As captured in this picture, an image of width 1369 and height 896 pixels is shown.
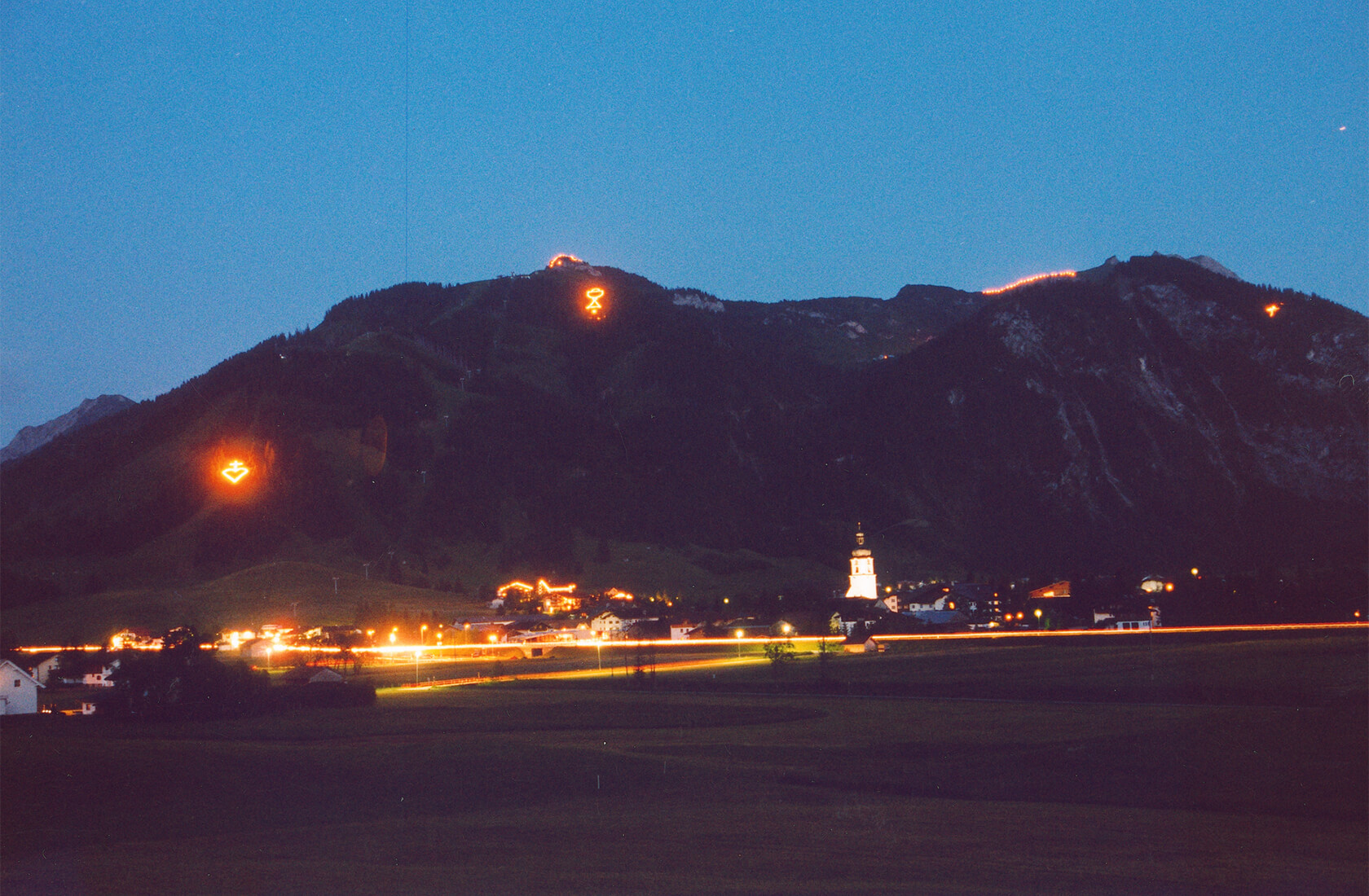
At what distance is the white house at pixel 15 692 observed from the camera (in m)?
42.3

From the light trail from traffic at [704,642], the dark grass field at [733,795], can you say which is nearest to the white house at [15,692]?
the dark grass field at [733,795]

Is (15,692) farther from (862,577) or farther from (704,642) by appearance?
(862,577)

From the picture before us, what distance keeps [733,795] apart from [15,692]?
32387 mm

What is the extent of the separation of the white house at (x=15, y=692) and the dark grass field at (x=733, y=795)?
2.55 m

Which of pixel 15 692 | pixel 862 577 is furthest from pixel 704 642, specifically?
pixel 15 692

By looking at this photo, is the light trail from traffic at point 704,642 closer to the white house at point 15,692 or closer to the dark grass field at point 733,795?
the white house at point 15,692

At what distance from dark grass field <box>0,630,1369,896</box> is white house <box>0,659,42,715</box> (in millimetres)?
2545

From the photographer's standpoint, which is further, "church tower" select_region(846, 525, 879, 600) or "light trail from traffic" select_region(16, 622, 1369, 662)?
"church tower" select_region(846, 525, 879, 600)

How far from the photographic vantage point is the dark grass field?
1695 centimetres

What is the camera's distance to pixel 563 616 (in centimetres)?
10169

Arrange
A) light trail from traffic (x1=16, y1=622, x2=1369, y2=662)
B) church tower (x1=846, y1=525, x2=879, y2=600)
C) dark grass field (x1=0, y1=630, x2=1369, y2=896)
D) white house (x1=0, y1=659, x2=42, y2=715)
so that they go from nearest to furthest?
dark grass field (x1=0, y1=630, x2=1369, y2=896), white house (x1=0, y1=659, x2=42, y2=715), light trail from traffic (x1=16, y1=622, x2=1369, y2=662), church tower (x1=846, y1=525, x2=879, y2=600)

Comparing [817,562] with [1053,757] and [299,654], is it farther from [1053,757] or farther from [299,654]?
[1053,757]

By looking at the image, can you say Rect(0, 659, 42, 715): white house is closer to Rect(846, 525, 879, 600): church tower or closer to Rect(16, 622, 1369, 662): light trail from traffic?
Rect(16, 622, 1369, 662): light trail from traffic

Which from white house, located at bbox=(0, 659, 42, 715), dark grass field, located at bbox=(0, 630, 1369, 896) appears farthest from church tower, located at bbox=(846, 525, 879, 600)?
white house, located at bbox=(0, 659, 42, 715)
